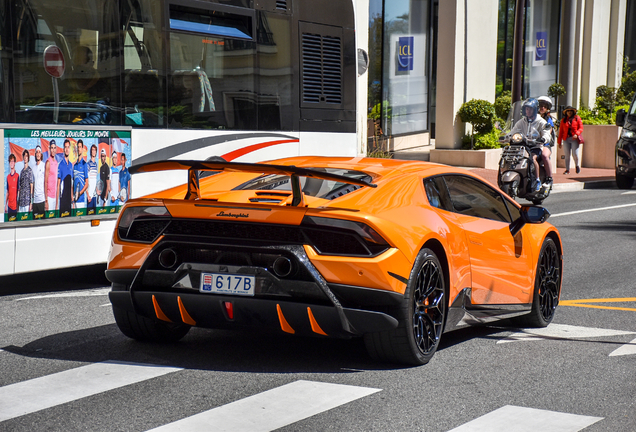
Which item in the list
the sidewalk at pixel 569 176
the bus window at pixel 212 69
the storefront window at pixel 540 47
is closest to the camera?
the bus window at pixel 212 69

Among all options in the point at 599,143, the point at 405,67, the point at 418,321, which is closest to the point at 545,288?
the point at 418,321

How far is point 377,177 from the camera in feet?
18.3

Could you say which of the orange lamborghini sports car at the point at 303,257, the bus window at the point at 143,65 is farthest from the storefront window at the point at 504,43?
the orange lamborghini sports car at the point at 303,257

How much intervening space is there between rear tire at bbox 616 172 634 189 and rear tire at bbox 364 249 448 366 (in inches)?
690

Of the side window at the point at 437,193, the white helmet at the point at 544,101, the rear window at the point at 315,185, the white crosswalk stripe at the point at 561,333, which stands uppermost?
the white helmet at the point at 544,101

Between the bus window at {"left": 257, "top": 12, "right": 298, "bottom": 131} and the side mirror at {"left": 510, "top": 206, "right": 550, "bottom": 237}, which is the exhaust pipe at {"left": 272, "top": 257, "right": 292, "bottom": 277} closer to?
the side mirror at {"left": 510, "top": 206, "right": 550, "bottom": 237}

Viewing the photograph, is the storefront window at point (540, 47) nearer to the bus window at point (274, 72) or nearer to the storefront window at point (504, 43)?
the storefront window at point (504, 43)

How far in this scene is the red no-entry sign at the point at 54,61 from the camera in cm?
748

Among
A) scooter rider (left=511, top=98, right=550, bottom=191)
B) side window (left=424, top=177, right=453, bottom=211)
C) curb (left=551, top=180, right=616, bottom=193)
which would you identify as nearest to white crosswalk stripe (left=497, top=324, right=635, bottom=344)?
side window (left=424, top=177, right=453, bottom=211)

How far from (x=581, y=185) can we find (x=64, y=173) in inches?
698

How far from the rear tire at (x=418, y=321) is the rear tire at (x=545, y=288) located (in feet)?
4.62

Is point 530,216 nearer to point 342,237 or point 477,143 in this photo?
point 342,237

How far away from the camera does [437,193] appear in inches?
231

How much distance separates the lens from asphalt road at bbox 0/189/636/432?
169 inches
